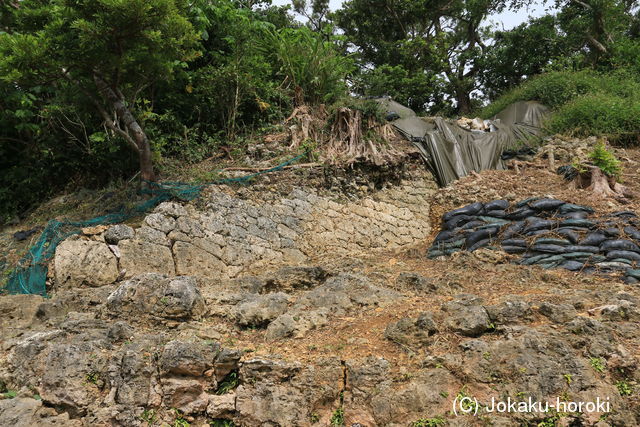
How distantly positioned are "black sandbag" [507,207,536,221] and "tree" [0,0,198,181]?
4571 mm

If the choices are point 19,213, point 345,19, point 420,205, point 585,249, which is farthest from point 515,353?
point 345,19

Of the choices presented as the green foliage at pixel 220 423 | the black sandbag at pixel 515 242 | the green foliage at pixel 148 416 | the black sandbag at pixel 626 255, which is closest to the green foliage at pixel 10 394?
the green foliage at pixel 148 416

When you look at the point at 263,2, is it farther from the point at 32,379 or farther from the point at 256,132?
the point at 32,379

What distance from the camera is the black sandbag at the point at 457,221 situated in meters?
6.12

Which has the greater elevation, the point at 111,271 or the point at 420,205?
the point at 420,205

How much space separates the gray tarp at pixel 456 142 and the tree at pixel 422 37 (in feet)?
16.6

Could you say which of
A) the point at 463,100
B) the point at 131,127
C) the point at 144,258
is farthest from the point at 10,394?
the point at 463,100

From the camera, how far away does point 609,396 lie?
2.55 meters

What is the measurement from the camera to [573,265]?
4570mm

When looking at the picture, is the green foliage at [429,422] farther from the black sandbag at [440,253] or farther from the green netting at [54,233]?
the green netting at [54,233]

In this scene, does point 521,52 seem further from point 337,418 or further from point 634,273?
point 337,418

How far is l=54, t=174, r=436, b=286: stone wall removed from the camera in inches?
182

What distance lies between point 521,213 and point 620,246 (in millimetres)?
1274

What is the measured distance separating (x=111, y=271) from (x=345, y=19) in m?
13.2
